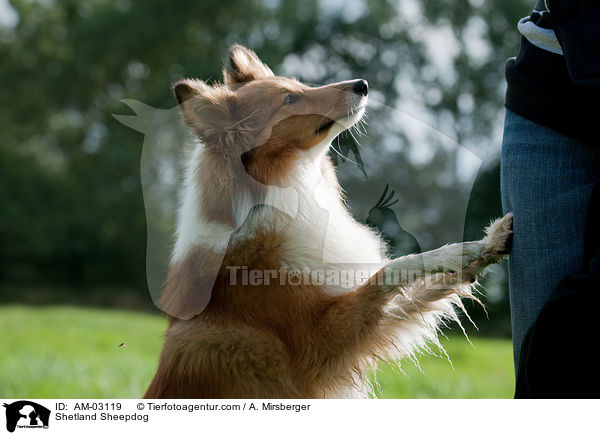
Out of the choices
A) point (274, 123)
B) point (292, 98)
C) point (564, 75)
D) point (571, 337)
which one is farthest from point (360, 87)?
point (571, 337)

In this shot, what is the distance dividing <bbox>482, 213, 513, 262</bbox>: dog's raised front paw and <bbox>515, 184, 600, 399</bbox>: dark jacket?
0.38 metres

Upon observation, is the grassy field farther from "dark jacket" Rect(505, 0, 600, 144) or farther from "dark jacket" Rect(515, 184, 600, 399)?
"dark jacket" Rect(505, 0, 600, 144)

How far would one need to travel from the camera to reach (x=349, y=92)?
3.05m

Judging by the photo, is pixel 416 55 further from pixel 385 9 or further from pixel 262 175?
pixel 262 175

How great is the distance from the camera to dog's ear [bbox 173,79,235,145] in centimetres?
285

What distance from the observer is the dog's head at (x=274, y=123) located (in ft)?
9.66
